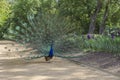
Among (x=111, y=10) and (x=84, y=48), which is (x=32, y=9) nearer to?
(x=111, y=10)

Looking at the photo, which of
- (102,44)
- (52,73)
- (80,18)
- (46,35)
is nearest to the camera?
(52,73)

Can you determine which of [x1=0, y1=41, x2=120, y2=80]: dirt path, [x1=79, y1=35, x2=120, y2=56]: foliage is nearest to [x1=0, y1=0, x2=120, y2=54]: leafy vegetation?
[x1=79, y1=35, x2=120, y2=56]: foliage

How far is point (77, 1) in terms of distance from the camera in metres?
30.9

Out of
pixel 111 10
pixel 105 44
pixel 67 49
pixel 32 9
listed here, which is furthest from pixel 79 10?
pixel 67 49

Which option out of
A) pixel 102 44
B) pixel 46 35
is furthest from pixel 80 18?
pixel 46 35

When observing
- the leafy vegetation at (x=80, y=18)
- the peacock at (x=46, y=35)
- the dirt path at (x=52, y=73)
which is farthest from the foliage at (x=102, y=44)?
the dirt path at (x=52, y=73)

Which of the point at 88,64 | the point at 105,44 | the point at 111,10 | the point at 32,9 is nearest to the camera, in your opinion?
the point at 88,64

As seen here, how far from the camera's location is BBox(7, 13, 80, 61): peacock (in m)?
13.0

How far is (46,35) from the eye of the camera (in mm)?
13094

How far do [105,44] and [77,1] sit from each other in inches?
633

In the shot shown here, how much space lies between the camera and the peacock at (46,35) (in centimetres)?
1299

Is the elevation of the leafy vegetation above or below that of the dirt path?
above

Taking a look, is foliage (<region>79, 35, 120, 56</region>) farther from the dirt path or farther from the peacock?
the dirt path

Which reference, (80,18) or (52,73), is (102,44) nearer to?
(52,73)
